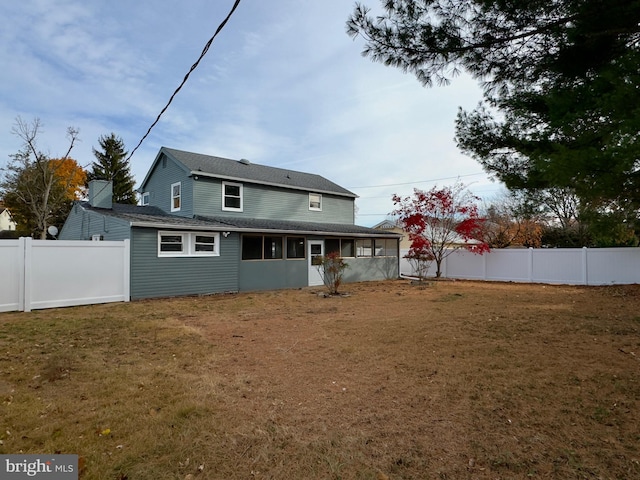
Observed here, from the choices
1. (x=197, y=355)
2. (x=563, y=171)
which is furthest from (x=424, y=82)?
(x=197, y=355)

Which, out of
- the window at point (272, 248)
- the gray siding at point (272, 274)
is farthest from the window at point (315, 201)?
the window at point (272, 248)

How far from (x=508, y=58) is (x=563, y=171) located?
2.38 meters

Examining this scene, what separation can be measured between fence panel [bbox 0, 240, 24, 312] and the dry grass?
1921mm

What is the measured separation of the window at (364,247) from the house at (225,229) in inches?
2.0

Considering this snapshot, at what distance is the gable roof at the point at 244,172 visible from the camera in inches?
582

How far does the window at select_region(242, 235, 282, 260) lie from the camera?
13719mm

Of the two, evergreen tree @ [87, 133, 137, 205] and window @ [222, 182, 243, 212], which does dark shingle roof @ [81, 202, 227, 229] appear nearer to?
window @ [222, 182, 243, 212]

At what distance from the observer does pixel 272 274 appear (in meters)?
14.3

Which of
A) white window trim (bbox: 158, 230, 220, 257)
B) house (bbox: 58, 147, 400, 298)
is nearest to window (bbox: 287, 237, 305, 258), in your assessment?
house (bbox: 58, 147, 400, 298)

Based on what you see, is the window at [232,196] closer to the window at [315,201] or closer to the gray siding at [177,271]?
the gray siding at [177,271]

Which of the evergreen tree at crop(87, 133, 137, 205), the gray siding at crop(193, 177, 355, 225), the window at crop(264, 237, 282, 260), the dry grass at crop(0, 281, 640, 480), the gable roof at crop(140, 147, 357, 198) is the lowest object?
the dry grass at crop(0, 281, 640, 480)

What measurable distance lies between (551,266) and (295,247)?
11.3 metres

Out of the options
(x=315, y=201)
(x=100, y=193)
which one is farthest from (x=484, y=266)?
(x=100, y=193)

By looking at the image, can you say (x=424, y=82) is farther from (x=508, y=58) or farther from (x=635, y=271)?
(x=635, y=271)
